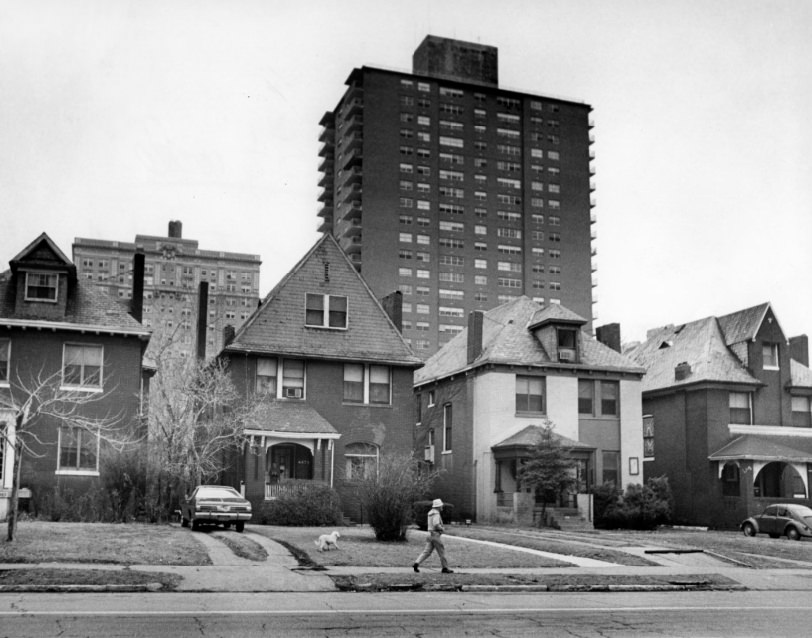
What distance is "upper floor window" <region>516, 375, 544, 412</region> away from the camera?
46781mm

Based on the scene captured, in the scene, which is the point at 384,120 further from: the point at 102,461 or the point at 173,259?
the point at 102,461

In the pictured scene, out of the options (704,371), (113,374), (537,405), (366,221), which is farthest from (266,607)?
(366,221)

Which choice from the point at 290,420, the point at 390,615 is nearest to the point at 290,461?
the point at 290,420

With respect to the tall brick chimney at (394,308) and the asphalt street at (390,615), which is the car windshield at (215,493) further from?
the tall brick chimney at (394,308)

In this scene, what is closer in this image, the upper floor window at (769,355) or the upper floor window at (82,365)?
the upper floor window at (82,365)

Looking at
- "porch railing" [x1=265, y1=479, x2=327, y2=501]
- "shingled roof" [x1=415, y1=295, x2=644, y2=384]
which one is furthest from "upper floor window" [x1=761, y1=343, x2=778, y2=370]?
"porch railing" [x1=265, y1=479, x2=327, y2=501]

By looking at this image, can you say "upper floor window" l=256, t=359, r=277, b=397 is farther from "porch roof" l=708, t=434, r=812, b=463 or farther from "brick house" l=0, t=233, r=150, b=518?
"porch roof" l=708, t=434, r=812, b=463

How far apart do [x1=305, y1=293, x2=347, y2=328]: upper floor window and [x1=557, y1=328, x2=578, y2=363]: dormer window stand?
11.0 m

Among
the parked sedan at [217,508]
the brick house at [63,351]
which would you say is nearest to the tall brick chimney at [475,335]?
the brick house at [63,351]

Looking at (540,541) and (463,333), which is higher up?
(463,333)

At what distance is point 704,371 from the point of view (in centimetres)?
4953

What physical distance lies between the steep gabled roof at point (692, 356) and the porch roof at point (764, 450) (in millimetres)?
2980

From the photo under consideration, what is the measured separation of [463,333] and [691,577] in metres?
33.1

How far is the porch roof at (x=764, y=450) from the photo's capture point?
46406mm
